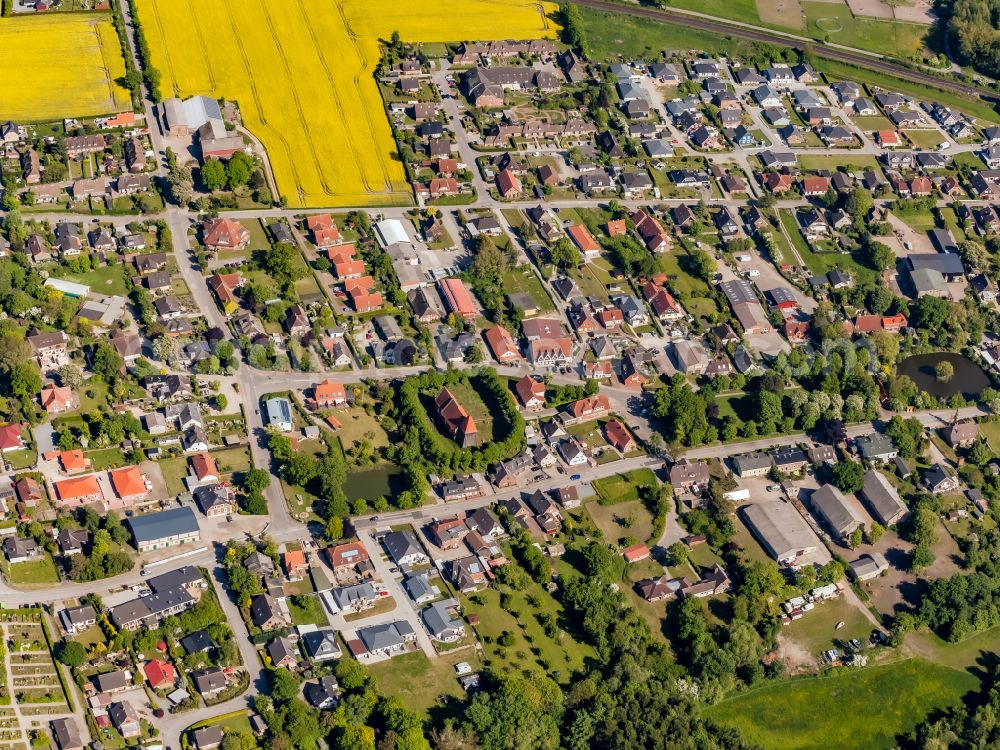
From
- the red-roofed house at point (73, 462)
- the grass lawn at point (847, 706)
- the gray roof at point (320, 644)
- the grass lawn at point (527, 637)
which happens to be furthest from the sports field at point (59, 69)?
the grass lawn at point (847, 706)

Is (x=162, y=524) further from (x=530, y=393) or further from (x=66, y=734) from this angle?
(x=530, y=393)

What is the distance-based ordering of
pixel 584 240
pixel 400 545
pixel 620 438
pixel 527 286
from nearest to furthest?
1. pixel 400 545
2. pixel 620 438
3. pixel 527 286
4. pixel 584 240

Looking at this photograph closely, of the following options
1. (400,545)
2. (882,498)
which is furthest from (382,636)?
(882,498)

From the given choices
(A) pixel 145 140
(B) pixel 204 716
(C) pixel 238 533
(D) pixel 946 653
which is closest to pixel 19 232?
(A) pixel 145 140

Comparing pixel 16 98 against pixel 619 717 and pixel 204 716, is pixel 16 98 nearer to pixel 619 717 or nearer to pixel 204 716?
pixel 204 716

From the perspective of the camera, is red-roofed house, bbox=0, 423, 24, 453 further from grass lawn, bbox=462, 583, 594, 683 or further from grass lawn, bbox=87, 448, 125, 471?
grass lawn, bbox=462, 583, 594, 683

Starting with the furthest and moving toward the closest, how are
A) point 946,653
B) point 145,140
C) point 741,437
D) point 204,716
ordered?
point 145,140
point 741,437
point 946,653
point 204,716
